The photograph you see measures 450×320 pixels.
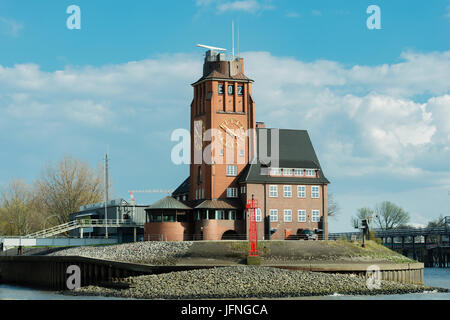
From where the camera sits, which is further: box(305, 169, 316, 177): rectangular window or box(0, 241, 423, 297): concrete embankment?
box(305, 169, 316, 177): rectangular window

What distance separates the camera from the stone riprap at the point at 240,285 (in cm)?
5250

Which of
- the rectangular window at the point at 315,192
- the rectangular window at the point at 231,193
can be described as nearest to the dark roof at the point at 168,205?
the rectangular window at the point at 231,193

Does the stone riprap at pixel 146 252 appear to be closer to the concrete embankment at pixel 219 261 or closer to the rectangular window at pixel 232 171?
the concrete embankment at pixel 219 261

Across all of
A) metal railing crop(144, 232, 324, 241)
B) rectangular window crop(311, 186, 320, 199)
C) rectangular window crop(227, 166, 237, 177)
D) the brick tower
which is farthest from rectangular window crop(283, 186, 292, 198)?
rectangular window crop(227, 166, 237, 177)

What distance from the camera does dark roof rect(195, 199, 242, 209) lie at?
7388 centimetres

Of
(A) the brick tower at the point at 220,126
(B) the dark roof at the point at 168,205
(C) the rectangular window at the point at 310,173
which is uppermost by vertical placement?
(A) the brick tower at the point at 220,126

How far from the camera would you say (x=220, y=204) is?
74.7 meters

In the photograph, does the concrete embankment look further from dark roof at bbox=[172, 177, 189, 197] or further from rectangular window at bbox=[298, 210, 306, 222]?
dark roof at bbox=[172, 177, 189, 197]

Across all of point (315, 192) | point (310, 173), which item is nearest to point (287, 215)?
point (315, 192)

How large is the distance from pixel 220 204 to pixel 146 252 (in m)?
11.1

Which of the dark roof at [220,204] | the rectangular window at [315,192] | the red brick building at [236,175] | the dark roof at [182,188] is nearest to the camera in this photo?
the dark roof at [220,204]

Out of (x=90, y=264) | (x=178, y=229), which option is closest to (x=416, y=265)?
(x=178, y=229)

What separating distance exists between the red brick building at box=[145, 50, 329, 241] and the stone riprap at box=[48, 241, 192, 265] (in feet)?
14.9

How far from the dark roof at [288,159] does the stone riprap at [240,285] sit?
17391 millimetres
